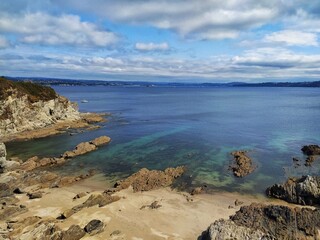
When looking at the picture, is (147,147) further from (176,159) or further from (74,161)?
(74,161)

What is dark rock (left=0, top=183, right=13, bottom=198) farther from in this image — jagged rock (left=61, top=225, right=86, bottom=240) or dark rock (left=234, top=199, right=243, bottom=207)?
dark rock (left=234, top=199, right=243, bottom=207)

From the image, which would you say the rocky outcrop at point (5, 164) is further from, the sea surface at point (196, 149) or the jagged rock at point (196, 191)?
the jagged rock at point (196, 191)

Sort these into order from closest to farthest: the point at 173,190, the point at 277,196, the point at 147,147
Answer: the point at 277,196 < the point at 173,190 < the point at 147,147

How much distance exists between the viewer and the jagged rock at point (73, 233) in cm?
2395

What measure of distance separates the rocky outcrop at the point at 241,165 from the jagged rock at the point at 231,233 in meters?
17.9

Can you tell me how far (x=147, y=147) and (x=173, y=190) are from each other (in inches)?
791

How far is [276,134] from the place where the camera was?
67188 millimetres

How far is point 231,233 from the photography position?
22484 mm

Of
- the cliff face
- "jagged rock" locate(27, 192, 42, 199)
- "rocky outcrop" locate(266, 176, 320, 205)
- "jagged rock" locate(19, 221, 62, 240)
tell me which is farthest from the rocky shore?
"rocky outcrop" locate(266, 176, 320, 205)

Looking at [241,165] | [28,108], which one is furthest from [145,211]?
[28,108]

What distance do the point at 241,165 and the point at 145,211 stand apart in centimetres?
1902

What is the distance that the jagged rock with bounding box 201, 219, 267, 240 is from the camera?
875 inches

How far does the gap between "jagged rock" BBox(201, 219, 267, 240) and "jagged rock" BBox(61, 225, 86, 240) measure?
10413 mm

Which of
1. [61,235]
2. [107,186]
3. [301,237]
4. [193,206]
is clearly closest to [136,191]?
[107,186]
